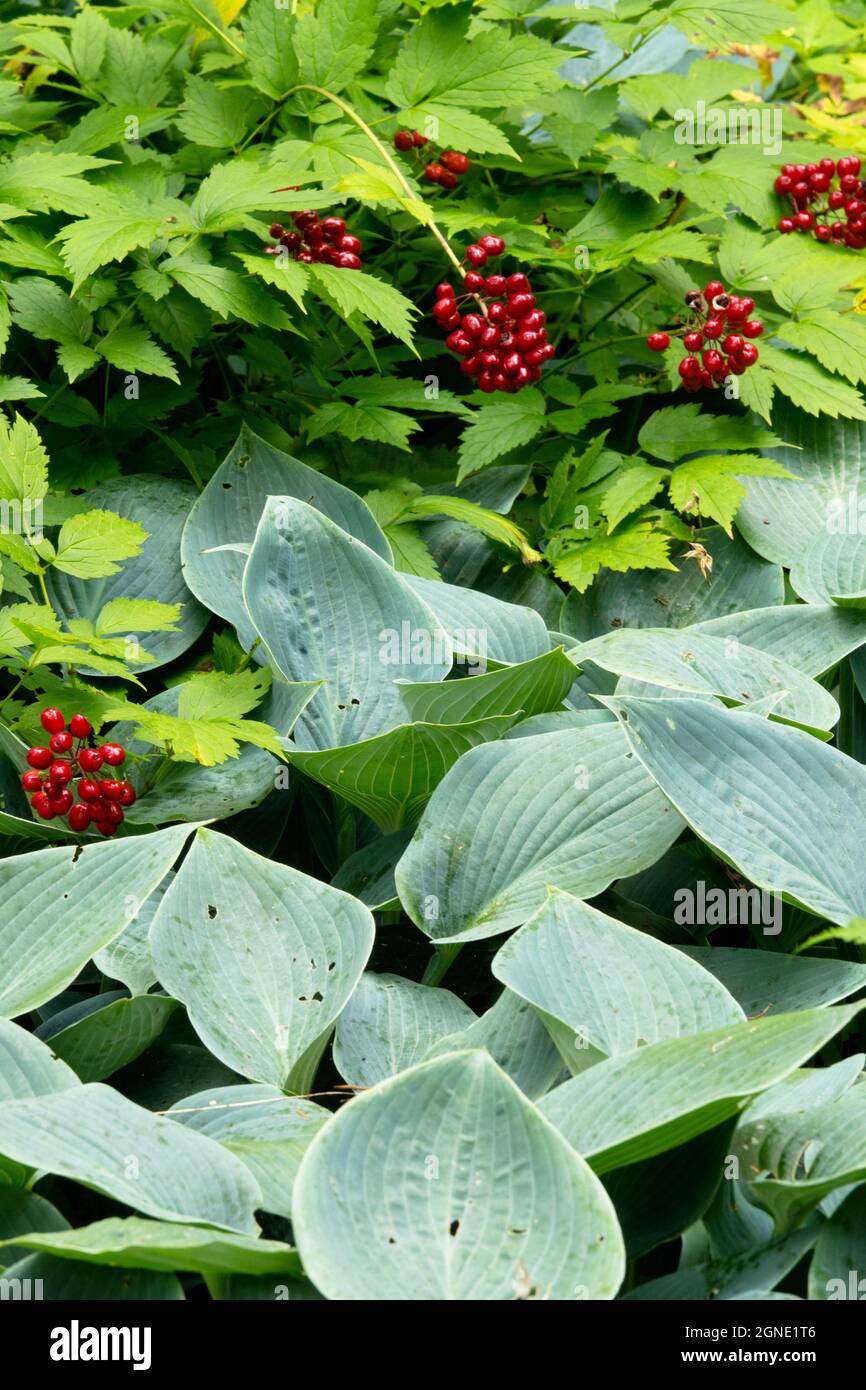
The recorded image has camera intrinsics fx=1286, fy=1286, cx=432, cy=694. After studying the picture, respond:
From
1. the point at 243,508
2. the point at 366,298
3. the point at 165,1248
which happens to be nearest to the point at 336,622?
the point at 243,508

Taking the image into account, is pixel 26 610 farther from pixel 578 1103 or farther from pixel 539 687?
pixel 578 1103

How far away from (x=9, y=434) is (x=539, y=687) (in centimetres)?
87

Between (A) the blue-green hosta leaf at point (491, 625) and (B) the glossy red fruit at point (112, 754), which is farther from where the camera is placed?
(A) the blue-green hosta leaf at point (491, 625)

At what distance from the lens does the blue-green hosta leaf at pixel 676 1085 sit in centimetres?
124

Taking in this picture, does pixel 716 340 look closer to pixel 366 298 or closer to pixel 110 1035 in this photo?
pixel 366 298

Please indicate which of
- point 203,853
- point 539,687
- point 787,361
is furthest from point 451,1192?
point 787,361

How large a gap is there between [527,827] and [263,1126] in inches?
21.9

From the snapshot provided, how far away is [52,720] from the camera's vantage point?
1782 mm

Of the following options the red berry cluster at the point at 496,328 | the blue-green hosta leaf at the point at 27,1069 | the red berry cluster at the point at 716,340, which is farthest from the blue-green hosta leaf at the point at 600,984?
the red berry cluster at the point at 716,340

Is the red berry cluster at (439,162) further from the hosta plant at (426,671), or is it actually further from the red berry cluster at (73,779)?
the red berry cluster at (73,779)

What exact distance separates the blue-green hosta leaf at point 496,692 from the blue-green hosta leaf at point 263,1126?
627 millimetres

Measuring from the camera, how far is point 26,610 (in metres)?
1.83

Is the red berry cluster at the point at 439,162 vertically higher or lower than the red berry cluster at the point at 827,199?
higher

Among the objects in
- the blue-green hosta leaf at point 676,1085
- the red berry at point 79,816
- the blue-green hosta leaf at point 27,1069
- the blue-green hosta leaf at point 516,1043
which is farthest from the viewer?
the red berry at point 79,816
